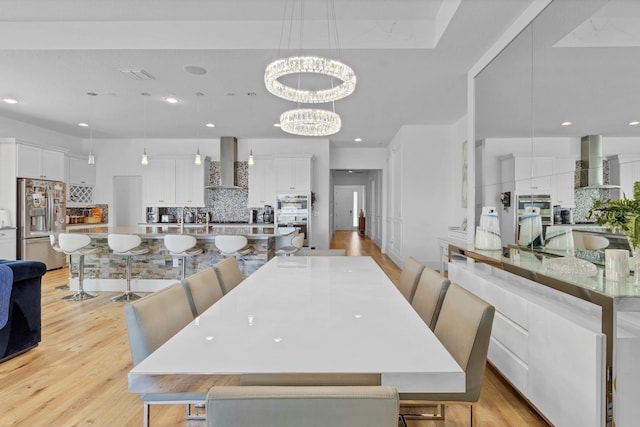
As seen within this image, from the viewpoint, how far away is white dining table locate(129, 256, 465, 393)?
0.91 metres

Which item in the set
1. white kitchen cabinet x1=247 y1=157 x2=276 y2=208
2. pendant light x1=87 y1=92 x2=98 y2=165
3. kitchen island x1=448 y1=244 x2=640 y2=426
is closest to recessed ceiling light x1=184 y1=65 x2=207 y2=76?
pendant light x1=87 y1=92 x2=98 y2=165

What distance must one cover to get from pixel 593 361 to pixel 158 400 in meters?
1.85

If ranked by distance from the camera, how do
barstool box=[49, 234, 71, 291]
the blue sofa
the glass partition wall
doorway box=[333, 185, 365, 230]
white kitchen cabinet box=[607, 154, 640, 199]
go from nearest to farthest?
white kitchen cabinet box=[607, 154, 640, 199], the glass partition wall, the blue sofa, barstool box=[49, 234, 71, 291], doorway box=[333, 185, 365, 230]

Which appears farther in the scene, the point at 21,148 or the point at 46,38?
the point at 21,148

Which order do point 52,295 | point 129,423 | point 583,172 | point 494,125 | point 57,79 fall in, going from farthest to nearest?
point 52,295 → point 57,79 → point 494,125 → point 583,172 → point 129,423

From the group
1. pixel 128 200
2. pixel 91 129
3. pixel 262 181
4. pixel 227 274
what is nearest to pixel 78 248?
pixel 227 274

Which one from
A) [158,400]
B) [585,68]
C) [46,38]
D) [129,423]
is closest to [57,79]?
[46,38]

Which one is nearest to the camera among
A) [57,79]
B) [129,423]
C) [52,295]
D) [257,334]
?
[257,334]

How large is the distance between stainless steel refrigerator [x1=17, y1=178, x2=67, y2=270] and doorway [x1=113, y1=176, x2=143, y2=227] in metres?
1.54

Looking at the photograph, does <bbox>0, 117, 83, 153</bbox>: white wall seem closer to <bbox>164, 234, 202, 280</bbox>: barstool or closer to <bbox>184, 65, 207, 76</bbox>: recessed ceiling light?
<bbox>164, 234, 202, 280</bbox>: barstool

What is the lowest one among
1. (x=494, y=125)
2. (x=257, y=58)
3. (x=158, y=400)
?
(x=158, y=400)

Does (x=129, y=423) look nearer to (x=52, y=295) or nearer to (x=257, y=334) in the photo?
(x=257, y=334)

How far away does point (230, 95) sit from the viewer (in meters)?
4.71

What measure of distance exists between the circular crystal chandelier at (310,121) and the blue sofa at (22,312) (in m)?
2.57
